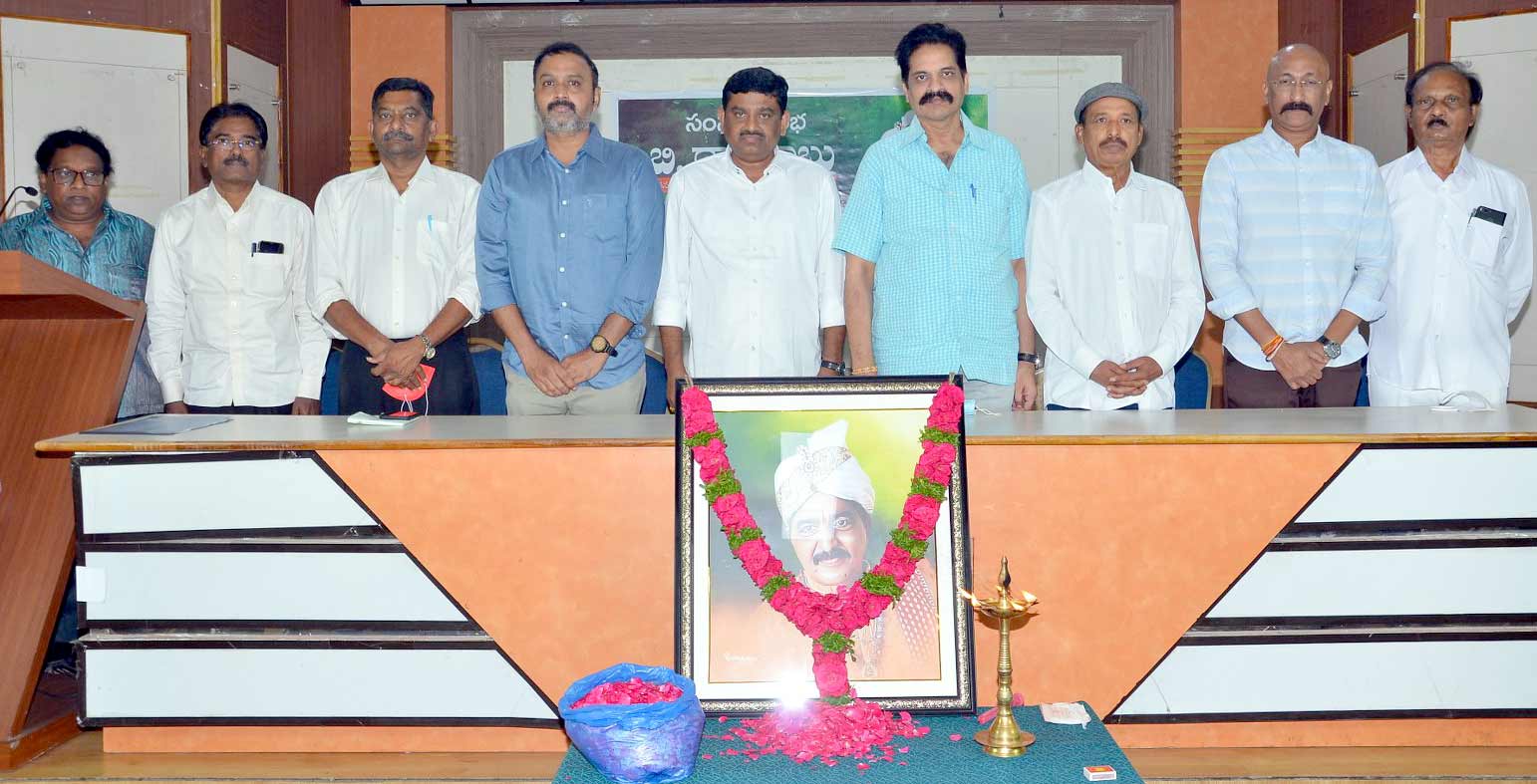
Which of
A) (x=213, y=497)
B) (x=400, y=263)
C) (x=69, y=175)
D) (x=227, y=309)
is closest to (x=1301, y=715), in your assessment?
(x=213, y=497)

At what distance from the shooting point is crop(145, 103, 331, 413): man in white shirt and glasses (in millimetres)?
4234

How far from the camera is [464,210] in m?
4.13

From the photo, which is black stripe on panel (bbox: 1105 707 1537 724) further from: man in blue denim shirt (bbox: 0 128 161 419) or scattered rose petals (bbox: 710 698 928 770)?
man in blue denim shirt (bbox: 0 128 161 419)

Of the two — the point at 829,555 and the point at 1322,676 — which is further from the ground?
the point at 829,555

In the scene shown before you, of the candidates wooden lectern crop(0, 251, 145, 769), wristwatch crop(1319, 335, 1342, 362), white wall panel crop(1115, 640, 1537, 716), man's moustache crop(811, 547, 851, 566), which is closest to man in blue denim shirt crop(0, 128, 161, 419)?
wooden lectern crop(0, 251, 145, 769)

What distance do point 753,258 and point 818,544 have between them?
1548mm

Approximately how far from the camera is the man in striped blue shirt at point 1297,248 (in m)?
3.89

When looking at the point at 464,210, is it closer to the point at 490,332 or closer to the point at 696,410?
the point at 696,410

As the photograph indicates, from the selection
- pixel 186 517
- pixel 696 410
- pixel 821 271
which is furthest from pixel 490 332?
pixel 696 410

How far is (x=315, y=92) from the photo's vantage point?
20.0ft

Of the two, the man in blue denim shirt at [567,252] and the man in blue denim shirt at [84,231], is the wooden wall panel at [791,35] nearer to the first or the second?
the man in blue denim shirt at [84,231]

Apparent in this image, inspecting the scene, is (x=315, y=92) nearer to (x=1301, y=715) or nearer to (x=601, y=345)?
(x=601, y=345)

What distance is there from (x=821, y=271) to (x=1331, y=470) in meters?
1.60

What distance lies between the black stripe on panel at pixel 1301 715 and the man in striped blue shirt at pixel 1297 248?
115 cm
